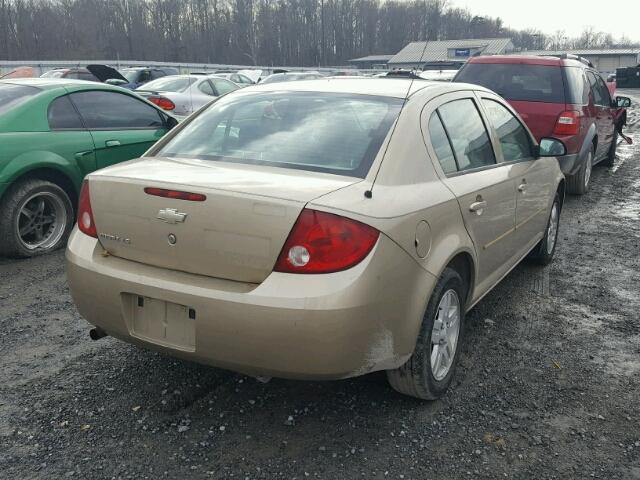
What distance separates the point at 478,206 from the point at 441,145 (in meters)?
0.41

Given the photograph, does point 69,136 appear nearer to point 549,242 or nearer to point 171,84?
point 549,242

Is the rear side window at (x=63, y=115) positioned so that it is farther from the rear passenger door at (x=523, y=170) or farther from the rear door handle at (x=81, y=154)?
the rear passenger door at (x=523, y=170)

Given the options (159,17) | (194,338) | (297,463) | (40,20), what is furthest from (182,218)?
(159,17)

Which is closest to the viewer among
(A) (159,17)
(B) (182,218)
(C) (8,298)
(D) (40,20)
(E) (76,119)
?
(B) (182,218)

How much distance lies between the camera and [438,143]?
3180 millimetres

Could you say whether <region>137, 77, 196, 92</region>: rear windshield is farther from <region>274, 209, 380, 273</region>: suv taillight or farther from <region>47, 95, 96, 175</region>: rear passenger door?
<region>274, 209, 380, 273</region>: suv taillight

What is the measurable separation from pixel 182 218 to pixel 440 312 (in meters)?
1.35

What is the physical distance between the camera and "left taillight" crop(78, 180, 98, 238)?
291 cm

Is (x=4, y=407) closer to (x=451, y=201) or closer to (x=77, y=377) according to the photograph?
(x=77, y=377)

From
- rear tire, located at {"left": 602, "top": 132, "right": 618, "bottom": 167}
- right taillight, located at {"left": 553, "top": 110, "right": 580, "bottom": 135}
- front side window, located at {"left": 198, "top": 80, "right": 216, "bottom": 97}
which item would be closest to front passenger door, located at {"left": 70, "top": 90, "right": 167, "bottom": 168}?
right taillight, located at {"left": 553, "top": 110, "right": 580, "bottom": 135}

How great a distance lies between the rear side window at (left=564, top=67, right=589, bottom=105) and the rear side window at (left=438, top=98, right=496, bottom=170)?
4.28 m

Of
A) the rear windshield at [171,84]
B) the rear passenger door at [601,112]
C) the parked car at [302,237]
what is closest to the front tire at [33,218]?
the parked car at [302,237]

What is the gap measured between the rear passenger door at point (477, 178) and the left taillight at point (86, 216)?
5.61ft

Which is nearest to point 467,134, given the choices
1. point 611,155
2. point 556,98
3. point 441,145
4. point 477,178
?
point 477,178
